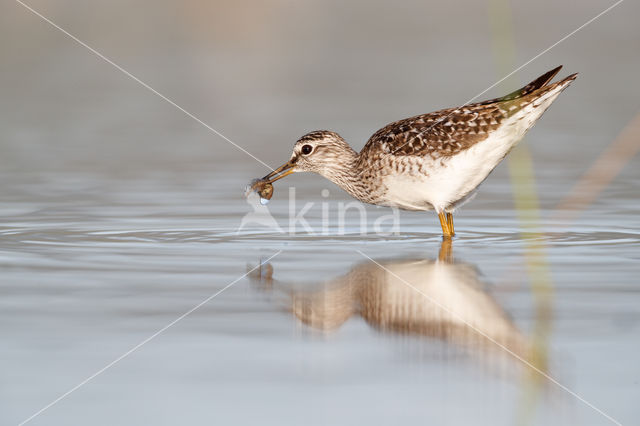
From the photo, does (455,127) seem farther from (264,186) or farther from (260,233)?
(264,186)

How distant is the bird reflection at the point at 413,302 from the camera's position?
6.07 m

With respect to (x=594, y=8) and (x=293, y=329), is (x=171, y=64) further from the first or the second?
(x=293, y=329)

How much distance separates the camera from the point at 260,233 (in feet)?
33.2

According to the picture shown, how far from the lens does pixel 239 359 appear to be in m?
5.55

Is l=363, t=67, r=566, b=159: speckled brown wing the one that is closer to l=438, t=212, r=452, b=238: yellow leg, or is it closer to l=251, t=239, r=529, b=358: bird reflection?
l=438, t=212, r=452, b=238: yellow leg

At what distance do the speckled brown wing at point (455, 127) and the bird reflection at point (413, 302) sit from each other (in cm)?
165

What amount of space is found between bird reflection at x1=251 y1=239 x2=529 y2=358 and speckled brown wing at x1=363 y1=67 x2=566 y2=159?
1646mm

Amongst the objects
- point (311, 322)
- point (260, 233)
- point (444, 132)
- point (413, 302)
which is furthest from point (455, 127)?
point (311, 322)

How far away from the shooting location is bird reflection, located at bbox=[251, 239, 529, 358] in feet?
19.9

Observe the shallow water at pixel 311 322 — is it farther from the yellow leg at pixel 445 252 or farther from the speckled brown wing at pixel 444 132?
the speckled brown wing at pixel 444 132

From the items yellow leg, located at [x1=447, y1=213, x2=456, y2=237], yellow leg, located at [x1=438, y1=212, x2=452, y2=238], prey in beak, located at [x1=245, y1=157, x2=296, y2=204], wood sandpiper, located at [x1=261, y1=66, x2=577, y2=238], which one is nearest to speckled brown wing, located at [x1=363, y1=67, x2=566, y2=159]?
wood sandpiper, located at [x1=261, y1=66, x2=577, y2=238]

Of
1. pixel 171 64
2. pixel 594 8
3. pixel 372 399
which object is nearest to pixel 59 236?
pixel 372 399

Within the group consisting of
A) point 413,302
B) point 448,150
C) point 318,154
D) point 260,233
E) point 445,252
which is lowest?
point 413,302

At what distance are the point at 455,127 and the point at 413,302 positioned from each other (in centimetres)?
341
